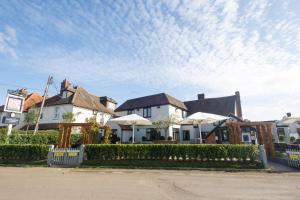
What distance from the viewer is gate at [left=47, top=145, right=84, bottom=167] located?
12.5 m

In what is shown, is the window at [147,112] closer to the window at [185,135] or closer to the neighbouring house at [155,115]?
the neighbouring house at [155,115]

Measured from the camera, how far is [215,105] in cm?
3288

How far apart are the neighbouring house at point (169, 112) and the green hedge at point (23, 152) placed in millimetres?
15668

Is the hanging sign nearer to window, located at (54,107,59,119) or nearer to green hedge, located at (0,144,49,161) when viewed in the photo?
green hedge, located at (0,144,49,161)

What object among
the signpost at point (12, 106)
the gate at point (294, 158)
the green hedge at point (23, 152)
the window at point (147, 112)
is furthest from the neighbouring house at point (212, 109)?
the signpost at point (12, 106)

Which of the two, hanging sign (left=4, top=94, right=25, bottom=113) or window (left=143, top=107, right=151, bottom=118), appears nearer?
hanging sign (left=4, top=94, right=25, bottom=113)

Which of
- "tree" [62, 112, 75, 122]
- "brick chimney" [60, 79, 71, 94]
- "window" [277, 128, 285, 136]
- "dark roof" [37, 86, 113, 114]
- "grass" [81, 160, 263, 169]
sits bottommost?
"grass" [81, 160, 263, 169]

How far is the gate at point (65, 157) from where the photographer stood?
12516 millimetres

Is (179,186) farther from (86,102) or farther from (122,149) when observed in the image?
(86,102)

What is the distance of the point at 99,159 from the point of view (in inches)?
500

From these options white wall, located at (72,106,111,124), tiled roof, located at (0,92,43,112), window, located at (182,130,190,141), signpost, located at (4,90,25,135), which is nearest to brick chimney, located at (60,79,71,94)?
tiled roof, located at (0,92,43,112)

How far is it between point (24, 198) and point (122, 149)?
7.21m

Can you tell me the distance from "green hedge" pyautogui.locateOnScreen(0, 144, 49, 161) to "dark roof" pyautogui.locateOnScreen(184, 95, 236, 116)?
26.1 metres

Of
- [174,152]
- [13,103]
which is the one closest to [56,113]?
[13,103]
